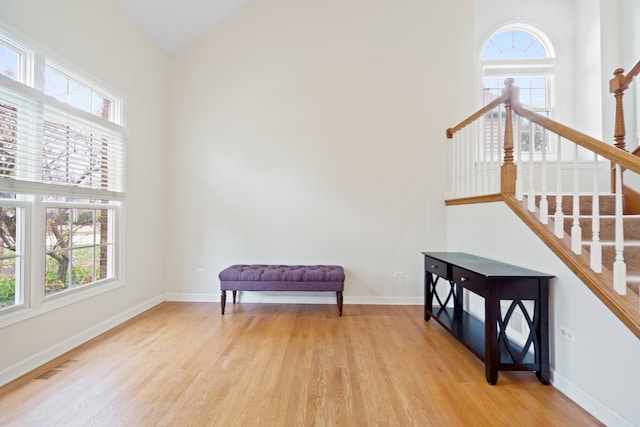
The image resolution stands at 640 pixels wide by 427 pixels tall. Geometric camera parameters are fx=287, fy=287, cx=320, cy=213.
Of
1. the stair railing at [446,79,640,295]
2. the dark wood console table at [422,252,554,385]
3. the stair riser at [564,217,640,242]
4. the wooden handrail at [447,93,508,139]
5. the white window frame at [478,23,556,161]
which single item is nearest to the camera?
the stair railing at [446,79,640,295]

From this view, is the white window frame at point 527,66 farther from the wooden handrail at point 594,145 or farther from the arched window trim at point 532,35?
the wooden handrail at point 594,145

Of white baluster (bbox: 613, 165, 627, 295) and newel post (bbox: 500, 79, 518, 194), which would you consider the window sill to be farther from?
newel post (bbox: 500, 79, 518, 194)

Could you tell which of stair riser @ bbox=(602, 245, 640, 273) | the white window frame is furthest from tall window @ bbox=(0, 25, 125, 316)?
the white window frame

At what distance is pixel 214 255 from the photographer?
3.90m

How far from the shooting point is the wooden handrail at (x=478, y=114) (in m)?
2.72

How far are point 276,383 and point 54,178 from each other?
2.45 m

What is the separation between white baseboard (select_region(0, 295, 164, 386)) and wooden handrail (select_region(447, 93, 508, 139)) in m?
4.44

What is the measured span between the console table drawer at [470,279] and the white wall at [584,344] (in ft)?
1.49

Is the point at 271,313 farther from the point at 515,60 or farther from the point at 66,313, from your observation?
the point at 515,60

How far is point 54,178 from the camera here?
7.86 feet

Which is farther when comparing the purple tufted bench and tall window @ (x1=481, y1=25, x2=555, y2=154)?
tall window @ (x1=481, y1=25, x2=555, y2=154)

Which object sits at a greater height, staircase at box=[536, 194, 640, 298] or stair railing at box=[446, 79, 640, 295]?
stair railing at box=[446, 79, 640, 295]

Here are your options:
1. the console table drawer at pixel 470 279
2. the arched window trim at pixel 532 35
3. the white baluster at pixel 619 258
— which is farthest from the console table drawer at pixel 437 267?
the arched window trim at pixel 532 35

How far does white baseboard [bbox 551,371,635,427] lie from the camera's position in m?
1.55
